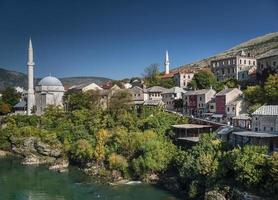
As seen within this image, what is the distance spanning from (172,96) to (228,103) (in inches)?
612

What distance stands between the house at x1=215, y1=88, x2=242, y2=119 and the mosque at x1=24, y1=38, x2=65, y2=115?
2987cm

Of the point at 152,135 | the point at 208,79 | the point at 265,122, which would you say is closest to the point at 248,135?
the point at 265,122

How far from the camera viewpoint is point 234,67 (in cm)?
6562

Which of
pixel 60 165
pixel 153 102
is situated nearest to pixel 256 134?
pixel 60 165

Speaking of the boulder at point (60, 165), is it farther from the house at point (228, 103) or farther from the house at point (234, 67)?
the house at point (234, 67)

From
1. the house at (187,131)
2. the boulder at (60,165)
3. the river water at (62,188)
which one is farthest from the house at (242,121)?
the boulder at (60,165)

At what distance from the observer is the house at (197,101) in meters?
55.8

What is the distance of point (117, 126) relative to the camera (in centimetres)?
5266

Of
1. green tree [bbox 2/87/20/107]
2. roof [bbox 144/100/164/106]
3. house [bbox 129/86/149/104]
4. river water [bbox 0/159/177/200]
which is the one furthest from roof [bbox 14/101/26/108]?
river water [bbox 0/159/177/200]

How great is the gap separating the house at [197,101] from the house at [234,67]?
28.5ft

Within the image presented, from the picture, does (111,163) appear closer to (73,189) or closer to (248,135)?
(73,189)

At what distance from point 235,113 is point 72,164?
19.5m

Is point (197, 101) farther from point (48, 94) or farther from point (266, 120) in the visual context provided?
point (48, 94)

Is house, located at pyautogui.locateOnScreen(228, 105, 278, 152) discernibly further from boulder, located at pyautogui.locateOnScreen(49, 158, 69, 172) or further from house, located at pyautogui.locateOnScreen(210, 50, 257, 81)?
house, located at pyautogui.locateOnScreen(210, 50, 257, 81)
